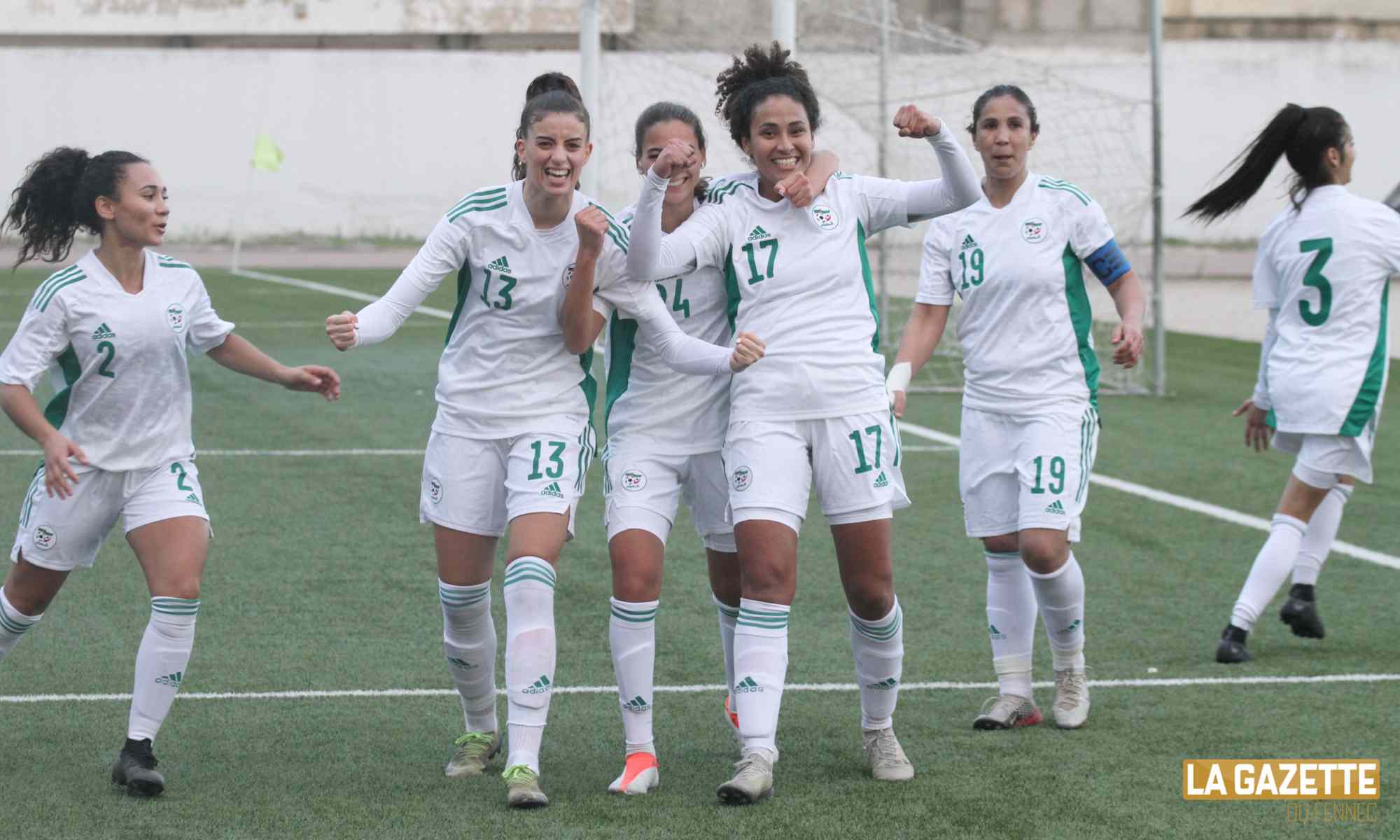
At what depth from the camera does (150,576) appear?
15.7 feet

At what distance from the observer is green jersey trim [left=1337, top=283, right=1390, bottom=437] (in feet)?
20.9

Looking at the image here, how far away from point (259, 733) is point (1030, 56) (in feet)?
107

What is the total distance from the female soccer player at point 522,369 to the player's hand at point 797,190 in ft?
1.46

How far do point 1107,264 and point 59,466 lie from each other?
313 cm

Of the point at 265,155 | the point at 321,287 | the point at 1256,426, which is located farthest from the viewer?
the point at 265,155

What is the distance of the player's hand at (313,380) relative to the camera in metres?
4.99

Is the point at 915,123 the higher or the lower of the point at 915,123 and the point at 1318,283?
the higher

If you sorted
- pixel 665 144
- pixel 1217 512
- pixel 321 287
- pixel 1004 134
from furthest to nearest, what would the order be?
pixel 321 287 → pixel 1217 512 → pixel 1004 134 → pixel 665 144

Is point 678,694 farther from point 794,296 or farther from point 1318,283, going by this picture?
point 1318,283

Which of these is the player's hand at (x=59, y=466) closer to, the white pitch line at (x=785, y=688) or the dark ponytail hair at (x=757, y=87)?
the white pitch line at (x=785, y=688)

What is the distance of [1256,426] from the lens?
671 cm

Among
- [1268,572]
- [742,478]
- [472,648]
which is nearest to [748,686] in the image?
[742,478]

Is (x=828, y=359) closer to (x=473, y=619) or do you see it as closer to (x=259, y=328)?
(x=473, y=619)

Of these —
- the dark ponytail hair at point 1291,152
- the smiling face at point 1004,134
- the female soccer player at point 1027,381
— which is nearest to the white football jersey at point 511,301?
the female soccer player at point 1027,381
